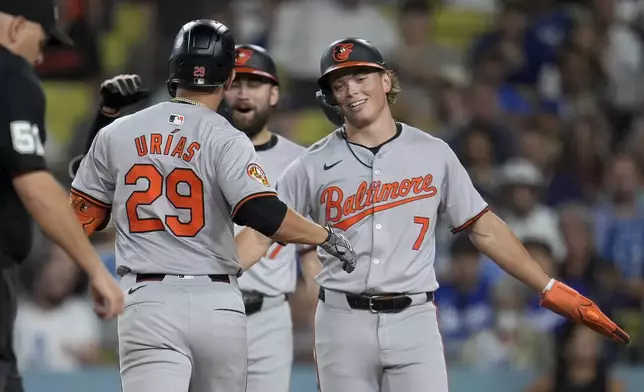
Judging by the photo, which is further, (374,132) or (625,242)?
(625,242)

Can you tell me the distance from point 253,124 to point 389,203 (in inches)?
50.3

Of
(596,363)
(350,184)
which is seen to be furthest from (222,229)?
(596,363)

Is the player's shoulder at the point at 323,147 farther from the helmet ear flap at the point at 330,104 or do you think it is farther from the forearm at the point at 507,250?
the forearm at the point at 507,250

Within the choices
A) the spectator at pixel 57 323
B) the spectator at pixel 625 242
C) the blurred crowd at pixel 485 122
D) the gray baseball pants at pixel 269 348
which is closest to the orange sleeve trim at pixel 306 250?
the gray baseball pants at pixel 269 348

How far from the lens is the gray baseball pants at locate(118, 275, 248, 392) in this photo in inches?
156

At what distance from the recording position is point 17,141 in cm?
346

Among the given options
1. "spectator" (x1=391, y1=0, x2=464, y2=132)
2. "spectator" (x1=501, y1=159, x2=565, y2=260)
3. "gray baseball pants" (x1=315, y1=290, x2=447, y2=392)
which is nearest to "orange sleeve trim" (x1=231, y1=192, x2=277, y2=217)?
"gray baseball pants" (x1=315, y1=290, x2=447, y2=392)

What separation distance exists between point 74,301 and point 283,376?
116 inches

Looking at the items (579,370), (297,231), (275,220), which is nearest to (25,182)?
(275,220)

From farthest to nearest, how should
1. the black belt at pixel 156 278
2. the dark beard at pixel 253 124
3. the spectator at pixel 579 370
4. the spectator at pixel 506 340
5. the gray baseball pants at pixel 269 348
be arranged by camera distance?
the spectator at pixel 506 340 < the spectator at pixel 579 370 < the dark beard at pixel 253 124 < the gray baseball pants at pixel 269 348 < the black belt at pixel 156 278

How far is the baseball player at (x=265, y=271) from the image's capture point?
17.6 ft

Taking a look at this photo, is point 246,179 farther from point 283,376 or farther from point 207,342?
point 283,376

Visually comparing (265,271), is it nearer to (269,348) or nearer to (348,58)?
(269,348)

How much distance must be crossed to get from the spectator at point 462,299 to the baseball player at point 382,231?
304 centimetres
